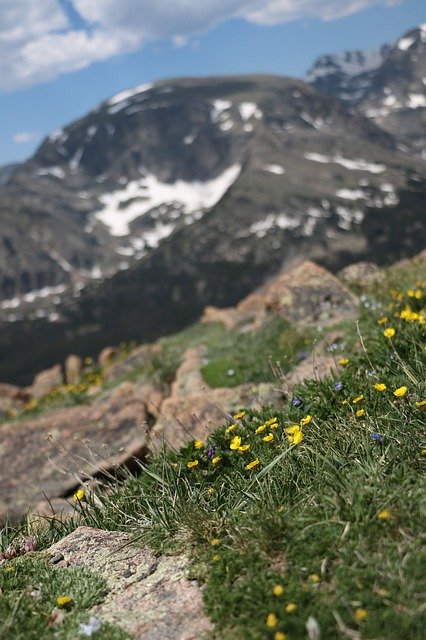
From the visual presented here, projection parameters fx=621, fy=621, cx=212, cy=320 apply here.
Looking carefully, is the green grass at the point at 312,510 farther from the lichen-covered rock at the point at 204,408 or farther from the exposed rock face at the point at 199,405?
the lichen-covered rock at the point at 204,408

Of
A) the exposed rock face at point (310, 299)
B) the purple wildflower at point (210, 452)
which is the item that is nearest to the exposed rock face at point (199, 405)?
the purple wildflower at point (210, 452)

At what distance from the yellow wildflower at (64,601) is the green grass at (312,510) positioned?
3.29ft

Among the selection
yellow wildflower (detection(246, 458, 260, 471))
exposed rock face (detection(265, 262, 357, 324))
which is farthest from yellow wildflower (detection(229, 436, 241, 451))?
exposed rock face (detection(265, 262, 357, 324))

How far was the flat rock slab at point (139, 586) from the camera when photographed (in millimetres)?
4832

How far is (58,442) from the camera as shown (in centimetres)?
1498

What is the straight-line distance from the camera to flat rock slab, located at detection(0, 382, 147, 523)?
14.5 m

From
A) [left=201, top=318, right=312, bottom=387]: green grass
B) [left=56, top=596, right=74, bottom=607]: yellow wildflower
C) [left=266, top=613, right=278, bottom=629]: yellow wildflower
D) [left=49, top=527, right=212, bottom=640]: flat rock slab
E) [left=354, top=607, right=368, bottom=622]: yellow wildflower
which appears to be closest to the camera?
[left=354, top=607, right=368, bottom=622]: yellow wildflower

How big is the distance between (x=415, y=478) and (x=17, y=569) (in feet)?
12.5

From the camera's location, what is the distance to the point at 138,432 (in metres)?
14.9

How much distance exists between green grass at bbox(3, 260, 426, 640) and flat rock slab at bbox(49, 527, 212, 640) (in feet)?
0.52

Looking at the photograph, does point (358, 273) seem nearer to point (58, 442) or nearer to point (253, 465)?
point (58, 442)

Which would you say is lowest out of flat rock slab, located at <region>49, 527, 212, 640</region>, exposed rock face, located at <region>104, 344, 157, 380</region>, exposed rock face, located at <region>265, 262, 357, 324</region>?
exposed rock face, located at <region>104, 344, 157, 380</region>

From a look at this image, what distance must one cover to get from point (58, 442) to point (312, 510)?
1076 centimetres

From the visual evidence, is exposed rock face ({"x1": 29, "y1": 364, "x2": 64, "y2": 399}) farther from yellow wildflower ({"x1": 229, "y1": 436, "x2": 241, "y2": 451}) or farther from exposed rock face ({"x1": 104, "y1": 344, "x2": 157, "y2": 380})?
yellow wildflower ({"x1": 229, "y1": 436, "x2": 241, "y2": 451})
